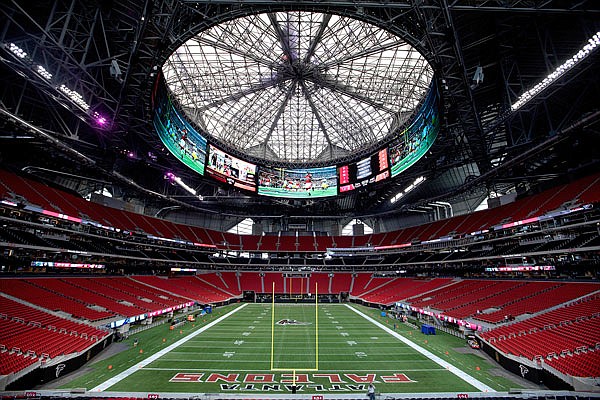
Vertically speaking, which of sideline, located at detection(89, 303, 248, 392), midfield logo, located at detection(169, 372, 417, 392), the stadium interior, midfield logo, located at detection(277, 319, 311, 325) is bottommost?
midfield logo, located at detection(169, 372, 417, 392)

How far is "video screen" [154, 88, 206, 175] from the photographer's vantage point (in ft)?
84.3

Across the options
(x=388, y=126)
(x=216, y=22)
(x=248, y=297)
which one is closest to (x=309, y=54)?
(x=216, y=22)

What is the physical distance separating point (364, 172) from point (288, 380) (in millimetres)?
28641

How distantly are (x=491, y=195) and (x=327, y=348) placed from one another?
3513 cm

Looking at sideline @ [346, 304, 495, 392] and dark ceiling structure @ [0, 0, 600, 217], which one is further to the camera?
dark ceiling structure @ [0, 0, 600, 217]

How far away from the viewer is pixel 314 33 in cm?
2747

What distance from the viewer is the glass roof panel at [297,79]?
26.7 m

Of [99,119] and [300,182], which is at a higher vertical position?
[300,182]

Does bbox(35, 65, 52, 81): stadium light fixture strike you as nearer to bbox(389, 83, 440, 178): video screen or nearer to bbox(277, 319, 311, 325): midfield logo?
bbox(277, 319, 311, 325): midfield logo

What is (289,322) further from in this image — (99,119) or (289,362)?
(99,119)

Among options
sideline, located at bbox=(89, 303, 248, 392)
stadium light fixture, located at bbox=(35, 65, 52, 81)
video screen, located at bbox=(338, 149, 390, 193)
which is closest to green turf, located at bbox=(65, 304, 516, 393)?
sideline, located at bbox=(89, 303, 248, 392)

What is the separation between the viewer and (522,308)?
69.4 ft

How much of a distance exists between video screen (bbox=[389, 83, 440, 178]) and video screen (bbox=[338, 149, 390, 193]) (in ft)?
4.22

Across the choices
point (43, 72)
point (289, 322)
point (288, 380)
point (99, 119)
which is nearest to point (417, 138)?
point (289, 322)
